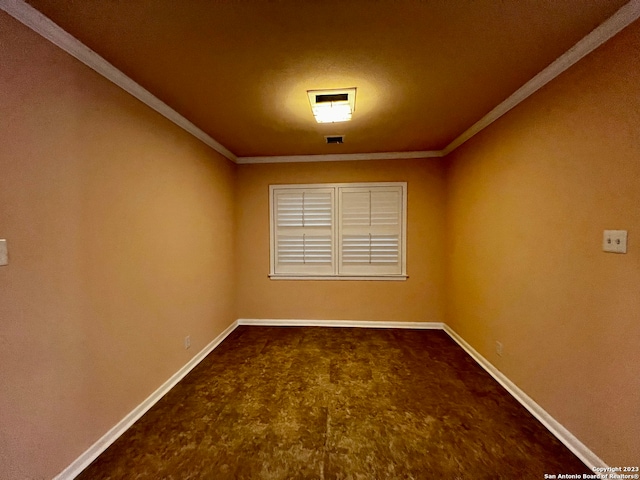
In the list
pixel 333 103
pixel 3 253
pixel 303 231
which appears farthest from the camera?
pixel 303 231

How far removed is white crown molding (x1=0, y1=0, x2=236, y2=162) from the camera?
1287 millimetres

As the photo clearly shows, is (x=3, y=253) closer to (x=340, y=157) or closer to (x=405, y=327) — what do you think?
(x=340, y=157)

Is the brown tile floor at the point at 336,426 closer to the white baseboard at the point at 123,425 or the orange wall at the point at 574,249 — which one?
the white baseboard at the point at 123,425

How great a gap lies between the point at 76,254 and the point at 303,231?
2.74 metres

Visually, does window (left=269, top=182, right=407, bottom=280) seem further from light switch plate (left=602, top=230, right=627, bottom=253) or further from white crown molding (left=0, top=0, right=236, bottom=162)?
light switch plate (left=602, top=230, right=627, bottom=253)

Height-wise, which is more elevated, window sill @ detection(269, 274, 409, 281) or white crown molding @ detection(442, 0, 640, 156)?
white crown molding @ detection(442, 0, 640, 156)

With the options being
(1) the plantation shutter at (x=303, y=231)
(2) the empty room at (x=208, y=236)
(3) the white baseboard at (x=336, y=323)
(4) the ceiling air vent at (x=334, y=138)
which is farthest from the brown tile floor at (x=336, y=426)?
(4) the ceiling air vent at (x=334, y=138)

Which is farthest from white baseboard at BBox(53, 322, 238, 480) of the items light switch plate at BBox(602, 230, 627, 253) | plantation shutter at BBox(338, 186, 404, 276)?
light switch plate at BBox(602, 230, 627, 253)

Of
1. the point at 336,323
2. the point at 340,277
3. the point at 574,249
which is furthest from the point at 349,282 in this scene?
the point at 574,249

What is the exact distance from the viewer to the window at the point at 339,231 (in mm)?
3910

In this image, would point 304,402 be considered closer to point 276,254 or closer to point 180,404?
point 180,404

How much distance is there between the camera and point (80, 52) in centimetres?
158

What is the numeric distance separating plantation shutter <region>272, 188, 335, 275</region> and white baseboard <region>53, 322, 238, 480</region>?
1.64 metres

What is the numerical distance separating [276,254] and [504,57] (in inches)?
129
